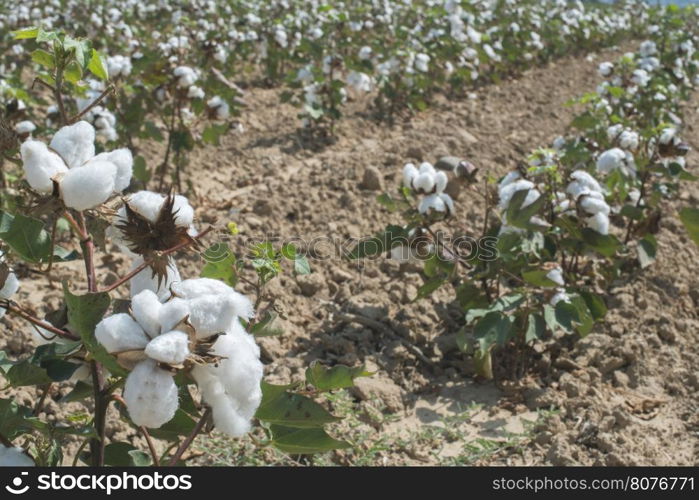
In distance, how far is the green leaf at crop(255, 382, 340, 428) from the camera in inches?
47.2

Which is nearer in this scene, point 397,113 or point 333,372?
point 333,372

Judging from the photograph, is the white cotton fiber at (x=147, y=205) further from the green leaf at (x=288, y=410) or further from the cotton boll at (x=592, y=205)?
the cotton boll at (x=592, y=205)

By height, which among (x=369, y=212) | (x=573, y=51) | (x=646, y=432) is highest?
(x=573, y=51)

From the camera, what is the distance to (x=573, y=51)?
33.3 feet

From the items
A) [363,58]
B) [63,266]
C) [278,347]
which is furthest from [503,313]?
[363,58]

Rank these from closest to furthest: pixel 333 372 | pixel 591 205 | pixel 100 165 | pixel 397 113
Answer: pixel 100 165 → pixel 333 372 → pixel 591 205 → pixel 397 113

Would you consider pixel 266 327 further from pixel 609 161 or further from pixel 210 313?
pixel 609 161

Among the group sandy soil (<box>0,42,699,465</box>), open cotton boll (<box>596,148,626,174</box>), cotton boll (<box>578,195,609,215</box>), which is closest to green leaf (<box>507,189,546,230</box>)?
cotton boll (<box>578,195,609,215</box>)

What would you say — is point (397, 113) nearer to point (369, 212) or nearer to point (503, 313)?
point (369, 212)

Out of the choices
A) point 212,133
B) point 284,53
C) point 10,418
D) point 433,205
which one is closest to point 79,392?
point 10,418

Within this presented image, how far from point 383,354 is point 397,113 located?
3555mm

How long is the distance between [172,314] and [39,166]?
1.04 ft

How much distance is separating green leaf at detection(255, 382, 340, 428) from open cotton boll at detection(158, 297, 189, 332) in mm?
260

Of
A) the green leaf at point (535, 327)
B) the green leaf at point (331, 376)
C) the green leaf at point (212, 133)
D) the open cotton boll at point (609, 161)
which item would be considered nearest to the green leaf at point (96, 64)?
the green leaf at point (331, 376)
